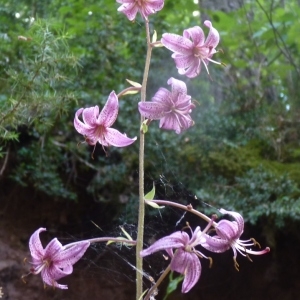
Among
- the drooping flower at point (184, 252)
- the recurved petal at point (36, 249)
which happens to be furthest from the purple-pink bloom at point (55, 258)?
the drooping flower at point (184, 252)

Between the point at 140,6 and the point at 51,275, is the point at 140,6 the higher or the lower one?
the higher one

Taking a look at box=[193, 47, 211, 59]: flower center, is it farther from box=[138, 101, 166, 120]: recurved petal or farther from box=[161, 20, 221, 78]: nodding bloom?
box=[138, 101, 166, 120]: recurved petal

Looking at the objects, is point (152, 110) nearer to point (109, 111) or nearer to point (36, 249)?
point (109, 111)

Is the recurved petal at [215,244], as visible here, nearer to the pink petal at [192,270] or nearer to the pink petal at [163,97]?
the pink petal at [192,270]

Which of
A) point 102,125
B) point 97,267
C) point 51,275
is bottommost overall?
point 97,267

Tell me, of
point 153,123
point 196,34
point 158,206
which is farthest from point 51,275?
point 153,123

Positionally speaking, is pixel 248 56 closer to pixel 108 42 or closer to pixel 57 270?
pixel 108 42
